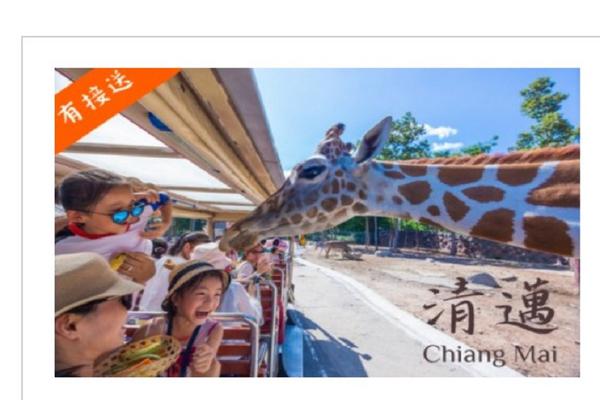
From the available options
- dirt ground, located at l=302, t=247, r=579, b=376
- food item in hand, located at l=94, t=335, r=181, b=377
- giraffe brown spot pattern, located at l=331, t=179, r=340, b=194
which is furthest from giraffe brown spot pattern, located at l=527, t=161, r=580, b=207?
food item in hand, located at l=94, t=335, r=181, b=377

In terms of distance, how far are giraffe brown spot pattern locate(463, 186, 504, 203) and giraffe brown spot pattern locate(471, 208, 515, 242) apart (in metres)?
0.06

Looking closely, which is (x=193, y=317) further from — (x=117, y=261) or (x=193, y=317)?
(x=117, y=261)

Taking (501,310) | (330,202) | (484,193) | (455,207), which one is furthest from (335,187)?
(501,310)

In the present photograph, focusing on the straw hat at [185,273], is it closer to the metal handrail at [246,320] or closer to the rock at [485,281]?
the metal handrail at [246,320]

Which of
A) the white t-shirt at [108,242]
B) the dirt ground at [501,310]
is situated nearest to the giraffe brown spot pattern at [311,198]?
the white t-shirt at [108,242]

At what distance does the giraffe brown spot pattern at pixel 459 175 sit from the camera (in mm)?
1451

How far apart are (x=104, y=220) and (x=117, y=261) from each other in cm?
16

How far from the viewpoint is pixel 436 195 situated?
1495mm

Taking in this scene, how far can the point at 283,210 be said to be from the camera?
5.36ft

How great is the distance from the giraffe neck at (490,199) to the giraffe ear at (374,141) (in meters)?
0.06
